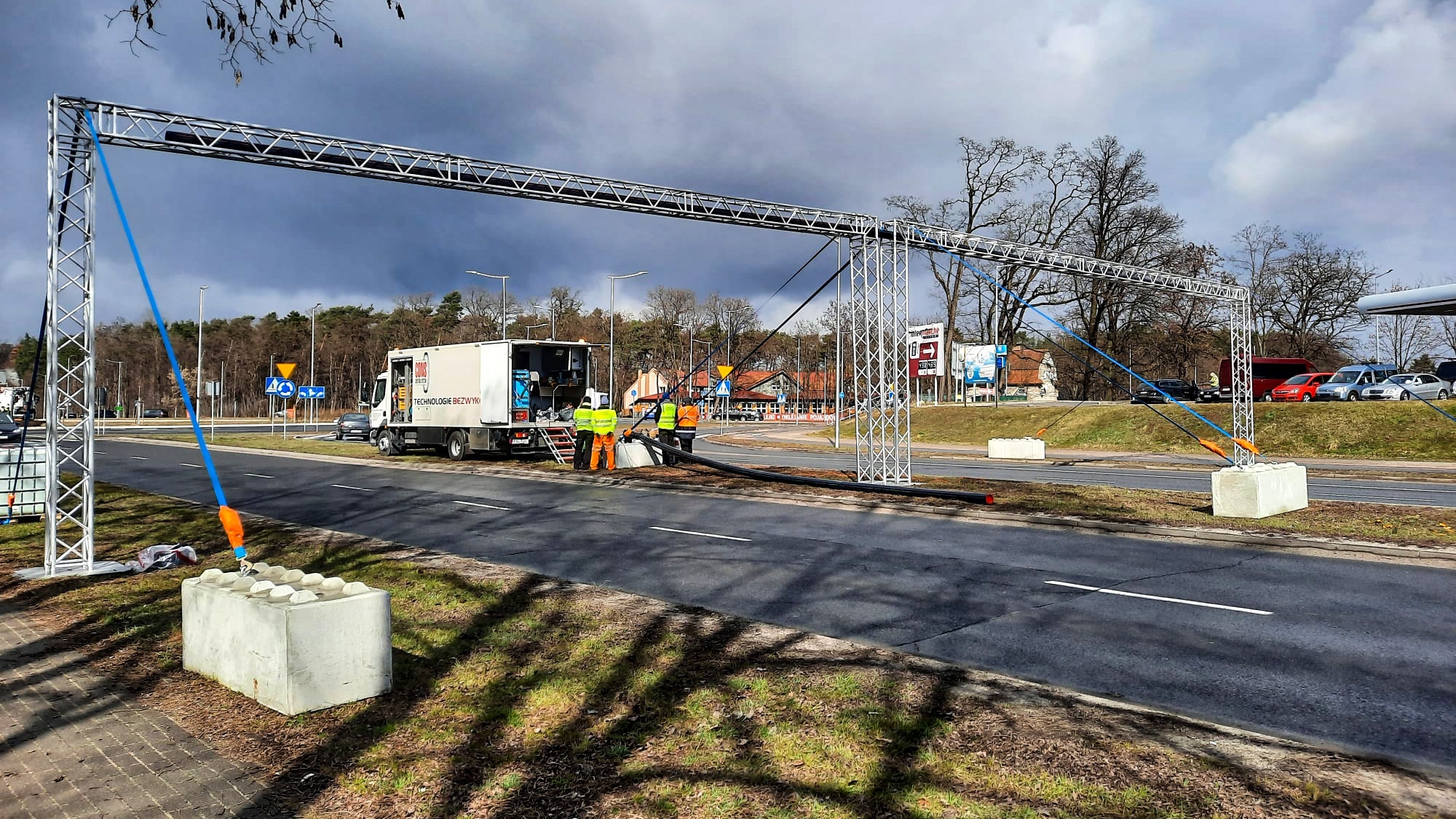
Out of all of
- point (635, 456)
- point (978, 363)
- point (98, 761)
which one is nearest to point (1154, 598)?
point (98, 761)

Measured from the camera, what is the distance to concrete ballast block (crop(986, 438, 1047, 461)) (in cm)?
2844

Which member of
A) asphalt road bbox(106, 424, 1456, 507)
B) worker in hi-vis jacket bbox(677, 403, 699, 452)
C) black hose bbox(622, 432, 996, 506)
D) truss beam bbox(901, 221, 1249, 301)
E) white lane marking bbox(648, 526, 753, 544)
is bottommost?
white lane marking bbox(648, 526, 753, 544)

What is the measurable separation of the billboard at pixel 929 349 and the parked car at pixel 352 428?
29.3 meters

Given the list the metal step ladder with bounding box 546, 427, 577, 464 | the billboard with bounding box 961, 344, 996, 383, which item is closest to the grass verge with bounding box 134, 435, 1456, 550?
the metal step ladder with bounding box 546, 427, 577, 464

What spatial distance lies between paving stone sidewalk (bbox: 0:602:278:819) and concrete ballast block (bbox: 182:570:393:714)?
431 mm

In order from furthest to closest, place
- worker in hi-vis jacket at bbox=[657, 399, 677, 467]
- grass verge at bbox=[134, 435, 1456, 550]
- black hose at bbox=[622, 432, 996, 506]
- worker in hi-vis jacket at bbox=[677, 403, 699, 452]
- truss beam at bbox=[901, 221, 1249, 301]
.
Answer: worker in hi-vis jacket at bbox=[677, 403, 699, 452]
worker in hi-vis jacket at bbox=[657, 399, 677, 467]
truss beam at bbox=[901, 221, 1249, 301]
black hose at bbox=[622, 432, 996, 506]
grass verge at bbox=[134, 435, 1456, 550]

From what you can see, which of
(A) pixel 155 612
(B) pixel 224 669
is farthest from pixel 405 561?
(B) pixel 224 669

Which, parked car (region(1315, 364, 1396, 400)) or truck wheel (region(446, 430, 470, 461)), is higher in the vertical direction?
parked car (region(1315, 364, 1396, 400))

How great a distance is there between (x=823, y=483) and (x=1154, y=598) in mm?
9343

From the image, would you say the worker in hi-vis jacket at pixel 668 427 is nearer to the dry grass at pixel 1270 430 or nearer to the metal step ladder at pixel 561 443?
the metal step ladder at pixel 561 443

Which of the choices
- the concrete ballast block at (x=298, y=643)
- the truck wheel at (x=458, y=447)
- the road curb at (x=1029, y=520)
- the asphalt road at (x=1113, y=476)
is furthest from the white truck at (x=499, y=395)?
the concrete ballast block at (x=298, y=643)

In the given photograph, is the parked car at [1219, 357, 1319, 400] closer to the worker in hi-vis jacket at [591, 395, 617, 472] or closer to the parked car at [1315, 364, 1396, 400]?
the parked car at [1315, 364, 1396, 400]

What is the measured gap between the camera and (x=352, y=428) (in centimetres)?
4600

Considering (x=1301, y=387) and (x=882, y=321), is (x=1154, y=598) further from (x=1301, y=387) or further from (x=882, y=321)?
(x=1301, y=387)
